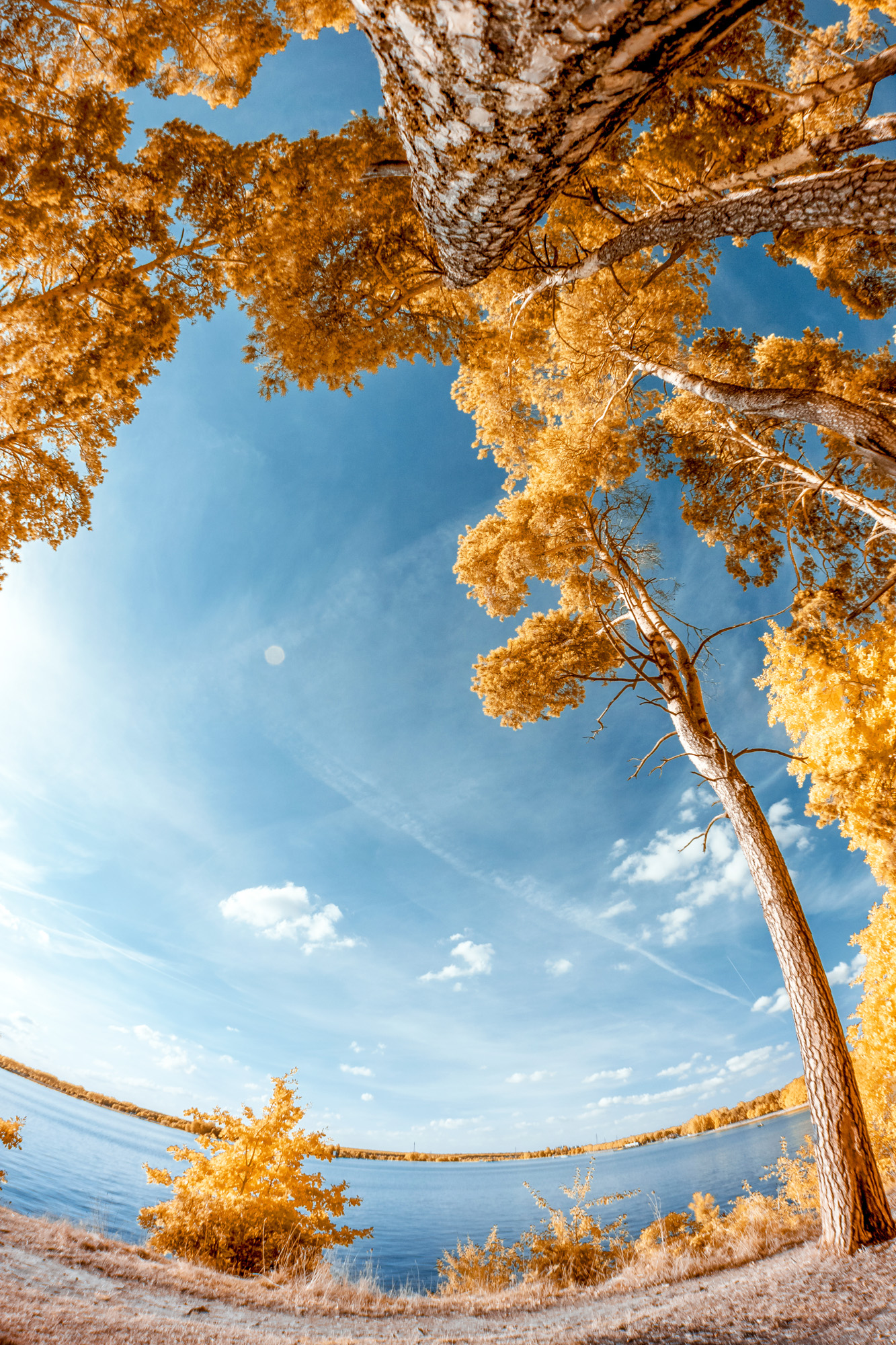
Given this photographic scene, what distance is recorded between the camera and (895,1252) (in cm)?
344

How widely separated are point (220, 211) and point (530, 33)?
18.5 ft

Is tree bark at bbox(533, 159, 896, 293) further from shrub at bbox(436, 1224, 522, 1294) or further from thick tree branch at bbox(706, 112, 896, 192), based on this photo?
shrub at bbox(436, 1224, 522, 1294)

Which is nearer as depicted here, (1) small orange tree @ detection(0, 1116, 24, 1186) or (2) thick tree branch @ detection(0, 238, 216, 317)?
(2) thick tree branch @ detection(0, 238, 216, 317)

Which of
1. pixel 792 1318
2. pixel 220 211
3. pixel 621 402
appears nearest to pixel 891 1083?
pixel 792 1318

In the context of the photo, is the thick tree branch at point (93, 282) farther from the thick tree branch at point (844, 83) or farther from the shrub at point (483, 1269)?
the shrub at point (483, 1269)

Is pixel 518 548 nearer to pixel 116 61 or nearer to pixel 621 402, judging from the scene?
pixel 621 402

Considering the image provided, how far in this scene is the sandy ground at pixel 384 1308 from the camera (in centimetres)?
278

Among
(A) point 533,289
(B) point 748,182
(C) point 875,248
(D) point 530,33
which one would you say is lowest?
(D) point 530,33

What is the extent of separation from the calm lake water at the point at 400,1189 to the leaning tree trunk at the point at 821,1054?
805 centimetres

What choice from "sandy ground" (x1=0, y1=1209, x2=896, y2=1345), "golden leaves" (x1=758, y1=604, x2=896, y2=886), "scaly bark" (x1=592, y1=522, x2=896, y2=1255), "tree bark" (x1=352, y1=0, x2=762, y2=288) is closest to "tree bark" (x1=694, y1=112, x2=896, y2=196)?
"tree bark" (x1=352, y1=0, x2=762, y2=288)

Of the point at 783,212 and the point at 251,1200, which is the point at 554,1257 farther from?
the point at 783,212

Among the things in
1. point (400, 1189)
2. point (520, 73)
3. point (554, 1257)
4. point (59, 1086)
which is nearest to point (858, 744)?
point (554, 1257)

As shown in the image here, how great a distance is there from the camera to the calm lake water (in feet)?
63.8

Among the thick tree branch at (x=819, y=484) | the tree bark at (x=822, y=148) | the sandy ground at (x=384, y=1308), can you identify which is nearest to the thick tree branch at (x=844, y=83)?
the tree bark at (x=822, y=148)
